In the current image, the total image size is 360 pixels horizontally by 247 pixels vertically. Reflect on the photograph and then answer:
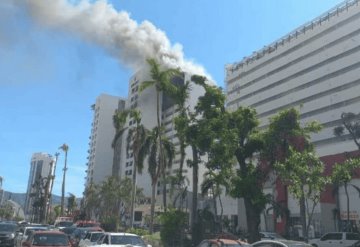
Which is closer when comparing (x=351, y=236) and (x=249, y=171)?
(x=249, y=171)

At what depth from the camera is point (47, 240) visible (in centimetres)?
1669

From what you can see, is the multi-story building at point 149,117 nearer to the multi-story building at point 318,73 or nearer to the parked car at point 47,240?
the multi-story building at point 318,73

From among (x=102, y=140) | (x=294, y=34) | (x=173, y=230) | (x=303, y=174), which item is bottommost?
(x=173, y=230)

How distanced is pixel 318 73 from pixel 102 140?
8719cm

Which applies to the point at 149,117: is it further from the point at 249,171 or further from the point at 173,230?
the point at 249,171

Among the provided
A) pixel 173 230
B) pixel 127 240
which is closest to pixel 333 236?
pixel 173 230

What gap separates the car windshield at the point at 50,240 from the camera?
54.1 ft

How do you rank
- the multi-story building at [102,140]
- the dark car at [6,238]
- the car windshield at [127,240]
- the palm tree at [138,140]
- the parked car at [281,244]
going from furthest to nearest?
the multi-story building at [102,140]
the palm tree at [138,140]
the dark car at [6,238]
the car windshield at [127,240]
the parked car at [281,244]

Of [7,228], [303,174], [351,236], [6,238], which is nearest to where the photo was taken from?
[303,174]

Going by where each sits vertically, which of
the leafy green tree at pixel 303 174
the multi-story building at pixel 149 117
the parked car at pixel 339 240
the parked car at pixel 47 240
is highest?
the multi-story building at pixel 149 117

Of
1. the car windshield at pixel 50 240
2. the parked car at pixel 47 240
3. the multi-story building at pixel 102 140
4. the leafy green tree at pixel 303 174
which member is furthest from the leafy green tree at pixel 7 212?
the car windshield at pixel 50 240

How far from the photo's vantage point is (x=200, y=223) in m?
30.6

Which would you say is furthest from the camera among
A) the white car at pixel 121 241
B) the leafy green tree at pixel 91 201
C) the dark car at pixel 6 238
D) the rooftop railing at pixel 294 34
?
the leafy green tree at pixel 91 201

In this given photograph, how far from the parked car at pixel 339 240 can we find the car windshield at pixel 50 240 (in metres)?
20.4
